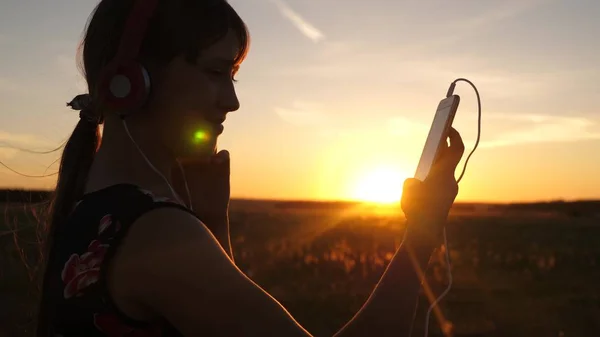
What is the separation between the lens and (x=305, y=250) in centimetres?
1487

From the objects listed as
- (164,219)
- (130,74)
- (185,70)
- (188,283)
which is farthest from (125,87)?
(188,283)

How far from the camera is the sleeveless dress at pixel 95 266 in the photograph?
1.39 metres

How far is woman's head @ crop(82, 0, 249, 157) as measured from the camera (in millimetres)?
1611

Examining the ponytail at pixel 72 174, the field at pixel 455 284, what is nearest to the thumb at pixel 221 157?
the ponytail at pixel 72 174

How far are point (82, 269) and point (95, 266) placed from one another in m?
0.05

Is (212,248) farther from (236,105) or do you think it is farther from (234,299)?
(236,105)

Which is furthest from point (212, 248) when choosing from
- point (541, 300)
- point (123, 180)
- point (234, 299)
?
point (541, 300)

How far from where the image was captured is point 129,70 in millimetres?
1573

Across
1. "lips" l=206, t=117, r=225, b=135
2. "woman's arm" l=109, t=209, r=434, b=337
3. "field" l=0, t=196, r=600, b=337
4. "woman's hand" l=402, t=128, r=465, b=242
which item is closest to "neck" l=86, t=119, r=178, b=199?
"lips" l=206, t=117, r=225, b=135

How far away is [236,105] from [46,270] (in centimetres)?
63

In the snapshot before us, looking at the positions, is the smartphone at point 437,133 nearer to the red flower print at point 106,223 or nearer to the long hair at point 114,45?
the long hair at point 114,45

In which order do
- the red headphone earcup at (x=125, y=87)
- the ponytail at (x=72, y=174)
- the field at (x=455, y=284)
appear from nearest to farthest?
the red headphone earcup at (x=125, y=87)
the ponytail at (x=72, y=174)
the field at (x=455, y=284)

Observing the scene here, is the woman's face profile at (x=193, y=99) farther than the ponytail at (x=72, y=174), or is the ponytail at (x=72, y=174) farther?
the ponytail at (x=72, y=174)

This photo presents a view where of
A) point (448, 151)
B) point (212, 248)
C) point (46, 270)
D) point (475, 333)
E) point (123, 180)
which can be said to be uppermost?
point (448, 151)
